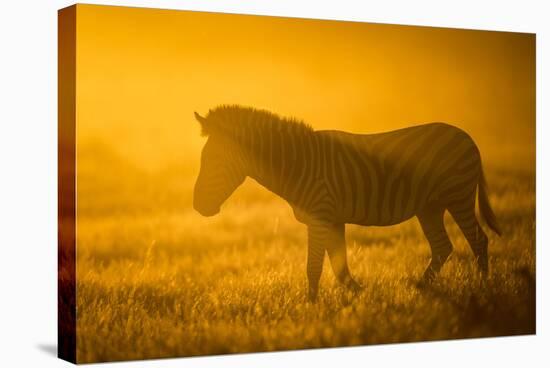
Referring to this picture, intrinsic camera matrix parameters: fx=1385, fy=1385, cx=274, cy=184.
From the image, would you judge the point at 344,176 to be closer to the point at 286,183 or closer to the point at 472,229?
the point at 286,183

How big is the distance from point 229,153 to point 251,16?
1.10m

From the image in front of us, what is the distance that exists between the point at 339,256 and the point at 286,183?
0.74 m

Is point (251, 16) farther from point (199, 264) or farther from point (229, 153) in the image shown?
point (199, 264)

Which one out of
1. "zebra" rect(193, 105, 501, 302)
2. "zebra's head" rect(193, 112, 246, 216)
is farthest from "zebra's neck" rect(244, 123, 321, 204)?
"zebra's head" rect(193, 112, 246, 216)

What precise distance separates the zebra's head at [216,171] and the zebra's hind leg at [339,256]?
0.90 m

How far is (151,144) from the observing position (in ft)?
34.6

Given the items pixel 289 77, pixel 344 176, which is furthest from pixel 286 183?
pixel 289 77

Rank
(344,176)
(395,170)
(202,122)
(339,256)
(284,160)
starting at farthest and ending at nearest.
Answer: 1. (395,170)
2. (344,176)
3. (339,256)
4. (284,160)
5. (202,122)

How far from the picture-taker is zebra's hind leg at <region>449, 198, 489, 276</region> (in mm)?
11688

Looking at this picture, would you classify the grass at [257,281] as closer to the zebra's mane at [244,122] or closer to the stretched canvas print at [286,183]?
the stretched canvas print at [286,183]

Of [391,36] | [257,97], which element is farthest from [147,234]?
[391,36]

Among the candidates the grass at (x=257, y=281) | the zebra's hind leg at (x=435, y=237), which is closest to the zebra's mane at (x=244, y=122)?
the grass at (x=257, y=281)

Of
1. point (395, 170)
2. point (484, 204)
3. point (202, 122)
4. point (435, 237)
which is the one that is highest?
point (202, 122)

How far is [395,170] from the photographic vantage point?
11523 mm
